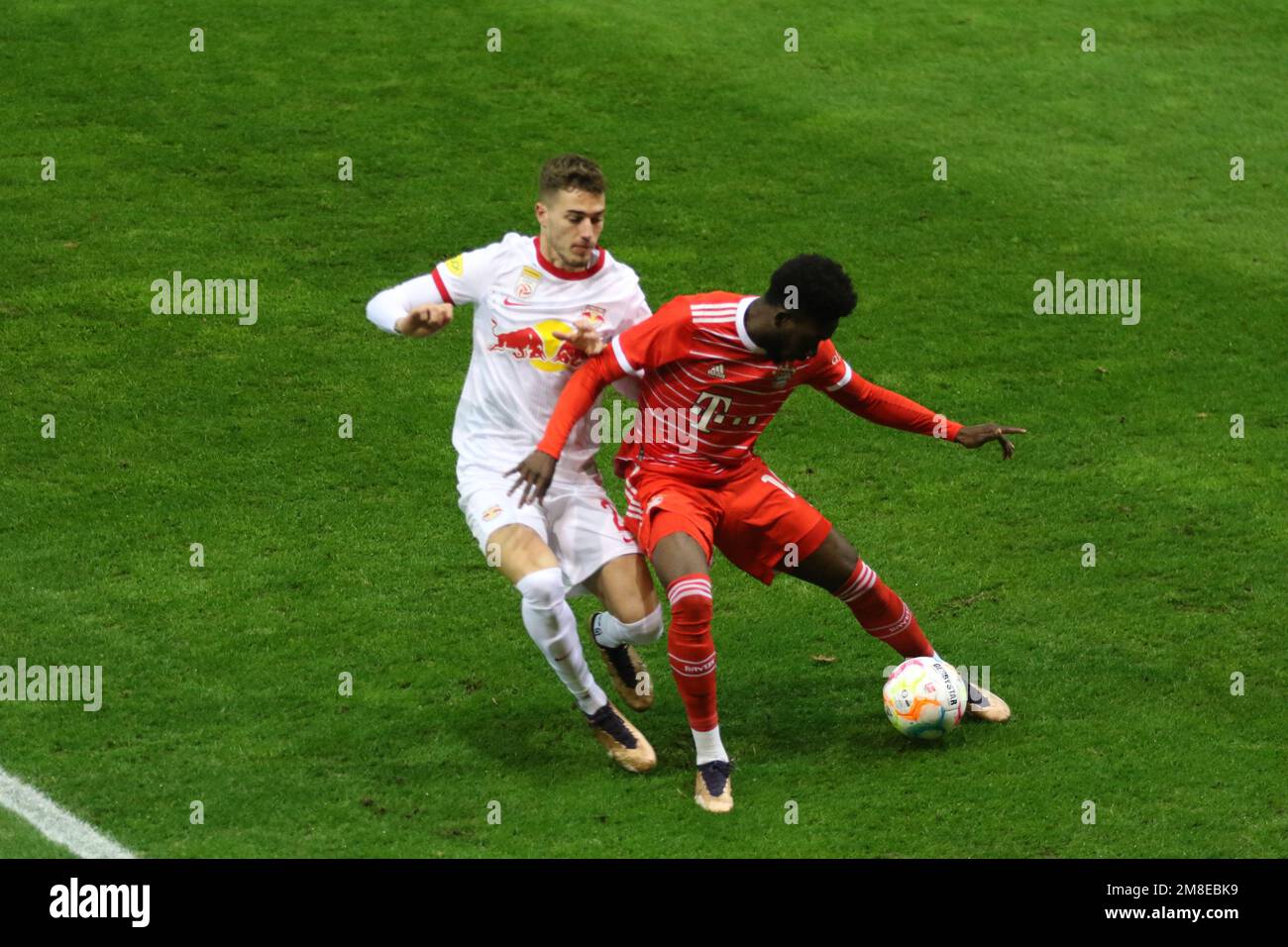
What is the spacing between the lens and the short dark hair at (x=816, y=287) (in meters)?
6.88

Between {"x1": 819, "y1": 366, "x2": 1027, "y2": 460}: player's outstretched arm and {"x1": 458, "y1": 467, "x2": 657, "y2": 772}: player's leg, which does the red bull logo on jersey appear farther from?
{"x1": 819, "y1": 366, "x2": 1027, "y2": 460}: player's outstretched arm

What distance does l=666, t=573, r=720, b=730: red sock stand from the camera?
688cm

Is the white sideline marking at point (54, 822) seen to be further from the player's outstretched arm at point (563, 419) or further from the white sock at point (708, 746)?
the white sock at point (708, 746)

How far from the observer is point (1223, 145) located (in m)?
14.7

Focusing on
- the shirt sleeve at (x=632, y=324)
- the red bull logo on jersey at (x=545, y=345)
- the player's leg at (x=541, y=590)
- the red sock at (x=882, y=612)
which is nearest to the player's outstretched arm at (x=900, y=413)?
the red sock at (x=882, y=612)

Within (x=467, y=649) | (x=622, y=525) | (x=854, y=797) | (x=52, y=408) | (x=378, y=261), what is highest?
(x=378, y=261)

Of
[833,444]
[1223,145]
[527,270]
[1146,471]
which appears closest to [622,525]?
[527,270]

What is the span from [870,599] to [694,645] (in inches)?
38.4

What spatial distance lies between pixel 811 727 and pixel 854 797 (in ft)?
2.29

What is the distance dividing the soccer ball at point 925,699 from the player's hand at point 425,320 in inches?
94.5

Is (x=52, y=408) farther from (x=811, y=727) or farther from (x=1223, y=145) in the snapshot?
(x=1223, y=145)

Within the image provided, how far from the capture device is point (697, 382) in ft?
23.6

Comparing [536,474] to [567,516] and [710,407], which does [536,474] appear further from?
[710,407]

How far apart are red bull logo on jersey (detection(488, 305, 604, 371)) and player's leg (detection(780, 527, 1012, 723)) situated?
49.6 inches
